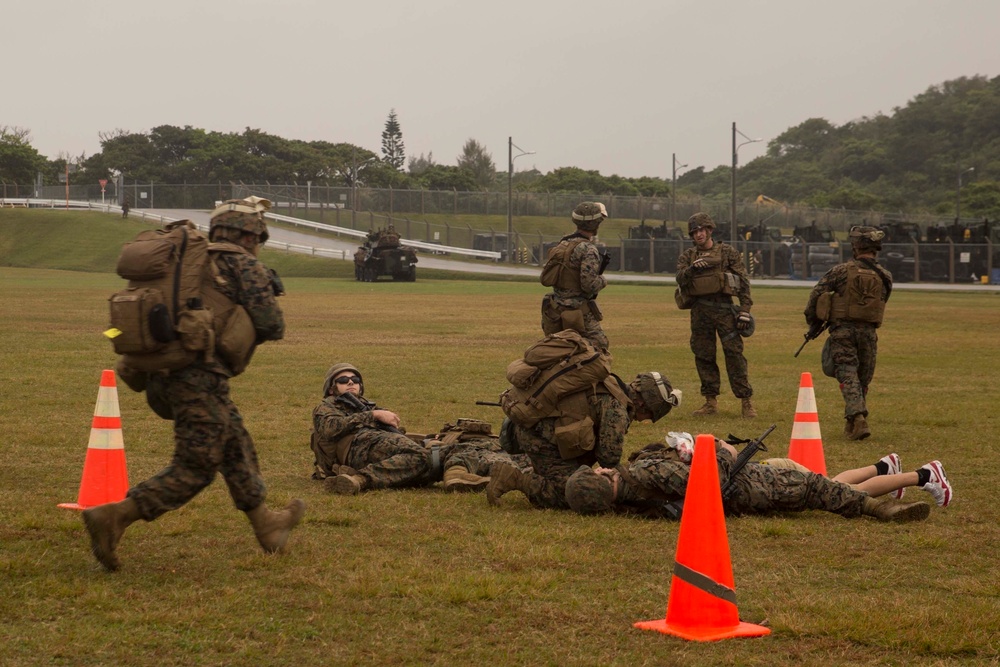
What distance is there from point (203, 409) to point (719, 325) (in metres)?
8.19

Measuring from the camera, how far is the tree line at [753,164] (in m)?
114

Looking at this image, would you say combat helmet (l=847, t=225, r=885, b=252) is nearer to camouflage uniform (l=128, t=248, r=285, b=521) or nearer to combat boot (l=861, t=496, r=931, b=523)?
combat boot (l=861, t=496, r=931, b=523)

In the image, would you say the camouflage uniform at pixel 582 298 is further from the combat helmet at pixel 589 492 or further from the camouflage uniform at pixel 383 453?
the combat helmet at pixel 589 492

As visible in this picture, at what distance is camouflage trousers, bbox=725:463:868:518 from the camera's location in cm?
800

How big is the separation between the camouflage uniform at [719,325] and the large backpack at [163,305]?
805 cm

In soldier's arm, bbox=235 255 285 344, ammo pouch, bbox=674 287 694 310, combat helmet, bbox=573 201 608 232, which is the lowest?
ammo pouch, bbox=674 287 694 310

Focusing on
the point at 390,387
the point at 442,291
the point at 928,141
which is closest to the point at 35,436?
the point at 390,387

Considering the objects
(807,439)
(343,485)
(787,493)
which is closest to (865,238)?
(807,439)

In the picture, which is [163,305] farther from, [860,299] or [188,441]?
[860,299]

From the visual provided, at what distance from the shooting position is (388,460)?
9.11 m

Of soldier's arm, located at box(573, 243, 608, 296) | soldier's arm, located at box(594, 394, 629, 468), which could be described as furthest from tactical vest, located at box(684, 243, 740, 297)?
soldier's arm, located at box(594, 394, 629, 468)

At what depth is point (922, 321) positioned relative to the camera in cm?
3158

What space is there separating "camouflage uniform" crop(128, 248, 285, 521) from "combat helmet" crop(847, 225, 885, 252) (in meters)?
7.34

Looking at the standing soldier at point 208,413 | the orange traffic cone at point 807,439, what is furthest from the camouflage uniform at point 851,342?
the standing soldier at point 208,413
